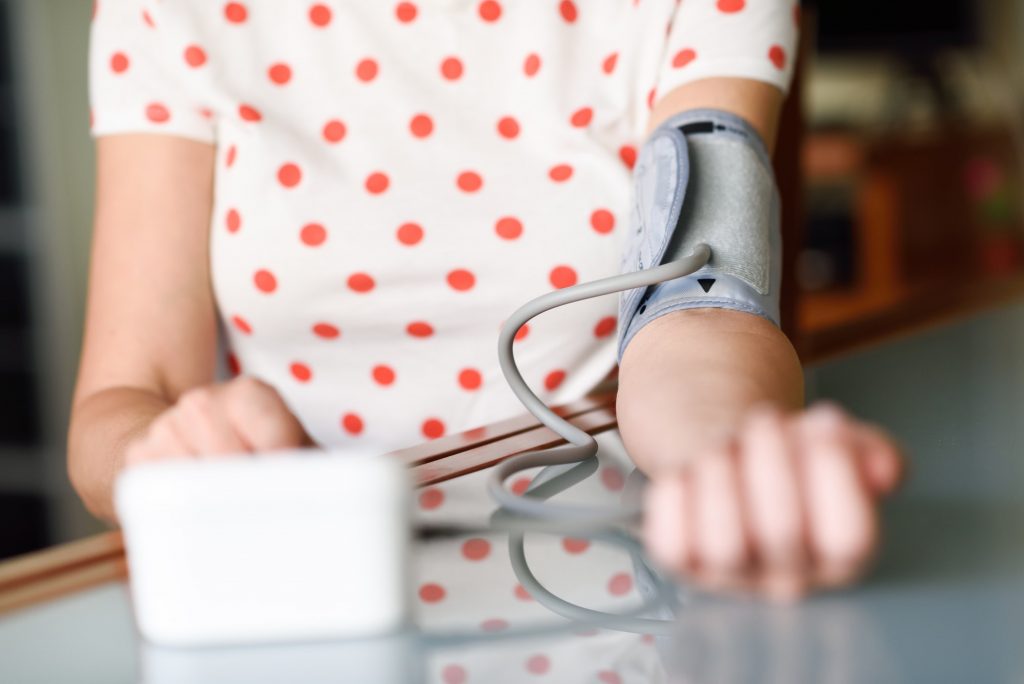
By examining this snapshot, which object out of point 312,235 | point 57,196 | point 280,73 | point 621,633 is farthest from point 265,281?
point 57,196

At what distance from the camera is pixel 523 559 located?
1.10 feet

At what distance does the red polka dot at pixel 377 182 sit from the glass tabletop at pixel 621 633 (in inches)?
14.3

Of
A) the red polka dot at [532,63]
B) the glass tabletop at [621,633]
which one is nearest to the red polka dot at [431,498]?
the glass tabletop at [621,633]

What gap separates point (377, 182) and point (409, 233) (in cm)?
4

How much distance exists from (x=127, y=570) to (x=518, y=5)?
503 mm

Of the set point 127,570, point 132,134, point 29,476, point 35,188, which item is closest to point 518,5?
point 132,134

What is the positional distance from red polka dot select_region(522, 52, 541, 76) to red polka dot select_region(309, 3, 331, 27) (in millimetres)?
140

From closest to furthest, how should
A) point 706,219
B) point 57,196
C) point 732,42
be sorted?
point 706,219
point 732,42
point 57,196

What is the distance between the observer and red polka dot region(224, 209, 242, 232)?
72 centimetres

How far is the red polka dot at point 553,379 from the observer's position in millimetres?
736

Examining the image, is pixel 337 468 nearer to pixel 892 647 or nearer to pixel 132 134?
pixel 892 647

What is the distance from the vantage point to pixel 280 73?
0.75 m

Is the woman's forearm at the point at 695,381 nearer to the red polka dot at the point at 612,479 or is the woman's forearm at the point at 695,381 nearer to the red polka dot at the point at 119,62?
the red polka dot at the point at 612,479

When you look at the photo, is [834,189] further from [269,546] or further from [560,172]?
[269,546]
